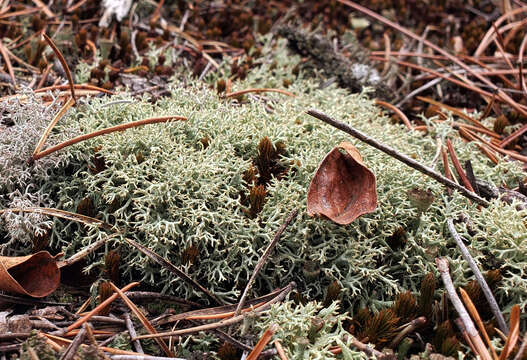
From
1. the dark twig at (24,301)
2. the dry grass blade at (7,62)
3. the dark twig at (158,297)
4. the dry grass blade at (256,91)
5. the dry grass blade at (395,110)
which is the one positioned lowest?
the dark twig at (24,301)

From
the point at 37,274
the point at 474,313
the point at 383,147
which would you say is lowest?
the point at 37,274

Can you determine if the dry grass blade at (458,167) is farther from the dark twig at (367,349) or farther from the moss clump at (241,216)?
the dark twig at (367,349)

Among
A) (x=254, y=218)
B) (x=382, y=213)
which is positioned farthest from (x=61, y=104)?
(x=382, y=213)

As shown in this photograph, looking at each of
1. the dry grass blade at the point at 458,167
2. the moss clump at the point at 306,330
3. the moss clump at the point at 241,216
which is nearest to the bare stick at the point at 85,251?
the moss clump at the point at 241,216

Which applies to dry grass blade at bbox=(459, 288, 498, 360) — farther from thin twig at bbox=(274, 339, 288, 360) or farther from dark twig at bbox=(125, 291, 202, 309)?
dark twig at bbox=(125, 291, 202, 309)

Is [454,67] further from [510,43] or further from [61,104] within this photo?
[61,104]

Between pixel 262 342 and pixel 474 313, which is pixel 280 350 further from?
pixel 474 313

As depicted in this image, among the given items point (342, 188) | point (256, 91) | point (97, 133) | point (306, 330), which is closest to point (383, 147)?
point (342, 188)
